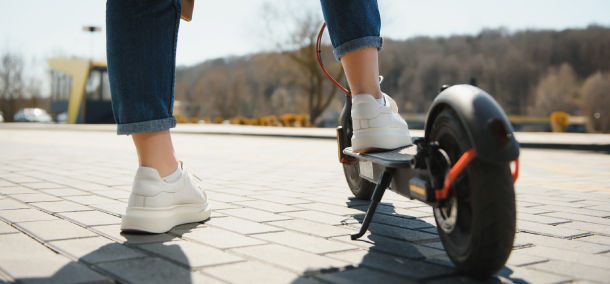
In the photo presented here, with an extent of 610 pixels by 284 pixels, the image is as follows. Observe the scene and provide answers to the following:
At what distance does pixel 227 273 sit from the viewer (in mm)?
1442

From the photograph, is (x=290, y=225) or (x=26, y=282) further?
(x=290, y=225)

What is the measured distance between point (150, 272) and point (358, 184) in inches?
66.5

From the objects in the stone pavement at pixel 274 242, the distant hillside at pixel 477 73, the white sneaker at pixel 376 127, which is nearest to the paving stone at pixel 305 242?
the stone pavement at pixel 274 242

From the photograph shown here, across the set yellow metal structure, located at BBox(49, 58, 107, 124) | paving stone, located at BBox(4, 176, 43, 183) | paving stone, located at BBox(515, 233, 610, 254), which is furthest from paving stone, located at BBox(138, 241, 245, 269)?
yellow metal structure, located at BBox(49, 58, 107, 124)

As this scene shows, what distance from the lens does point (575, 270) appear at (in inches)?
59.8

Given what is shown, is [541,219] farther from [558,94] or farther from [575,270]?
[558,94]

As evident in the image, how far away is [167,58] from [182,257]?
82cm

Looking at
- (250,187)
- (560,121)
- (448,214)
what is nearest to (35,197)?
(250,187)

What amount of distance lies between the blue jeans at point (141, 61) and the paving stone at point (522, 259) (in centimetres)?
138

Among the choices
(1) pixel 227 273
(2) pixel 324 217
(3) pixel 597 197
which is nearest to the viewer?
(1) pixel 227 273

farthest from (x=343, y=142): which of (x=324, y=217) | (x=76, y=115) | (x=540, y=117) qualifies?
(x=540, y=117)

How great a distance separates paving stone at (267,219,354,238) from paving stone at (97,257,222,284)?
0.67 m

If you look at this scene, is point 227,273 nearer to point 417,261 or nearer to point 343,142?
point 417,261

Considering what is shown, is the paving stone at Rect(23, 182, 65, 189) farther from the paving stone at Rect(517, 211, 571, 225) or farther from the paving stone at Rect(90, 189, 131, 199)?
the paving stone at Rect(517, 211, 571, 225)
